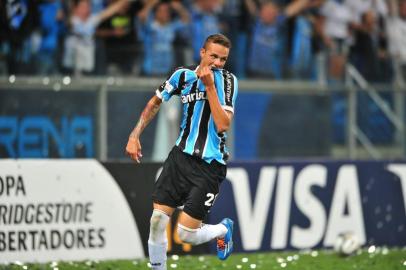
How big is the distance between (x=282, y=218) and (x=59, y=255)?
3390mm

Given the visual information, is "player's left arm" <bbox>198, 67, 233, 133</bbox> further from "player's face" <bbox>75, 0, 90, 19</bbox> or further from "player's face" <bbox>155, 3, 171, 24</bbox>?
"player's face" <bbox>155, 3, 171, 24</bbox>

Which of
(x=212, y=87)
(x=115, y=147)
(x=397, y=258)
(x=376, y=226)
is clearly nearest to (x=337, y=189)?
(x=376, y=226)

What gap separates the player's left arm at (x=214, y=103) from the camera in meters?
8.09

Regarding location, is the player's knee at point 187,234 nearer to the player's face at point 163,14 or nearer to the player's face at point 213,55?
the player's face at point 213,55

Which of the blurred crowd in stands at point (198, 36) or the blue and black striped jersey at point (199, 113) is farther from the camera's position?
the blurred crowd in stands at point (198, 36)

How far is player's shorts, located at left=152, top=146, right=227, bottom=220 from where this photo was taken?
873 centimetres

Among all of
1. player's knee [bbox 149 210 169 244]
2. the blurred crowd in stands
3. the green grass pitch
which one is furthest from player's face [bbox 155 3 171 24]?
player's knee [bbox 149 210 169 244]

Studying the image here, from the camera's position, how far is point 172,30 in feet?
46.5

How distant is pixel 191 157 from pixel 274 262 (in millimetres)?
3023

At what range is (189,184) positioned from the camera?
347 inches

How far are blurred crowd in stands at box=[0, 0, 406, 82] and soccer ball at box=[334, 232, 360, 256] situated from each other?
3668mm

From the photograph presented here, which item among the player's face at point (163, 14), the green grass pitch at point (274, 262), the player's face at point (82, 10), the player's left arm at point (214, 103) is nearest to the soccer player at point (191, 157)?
the player's left arm at point (214, 103)

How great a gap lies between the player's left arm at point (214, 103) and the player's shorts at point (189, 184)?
24.4 inches

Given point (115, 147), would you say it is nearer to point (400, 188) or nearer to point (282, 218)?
point (282, 218)
